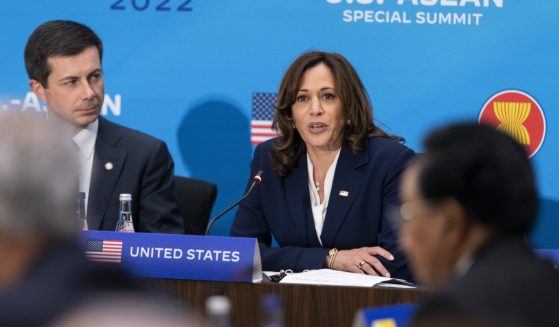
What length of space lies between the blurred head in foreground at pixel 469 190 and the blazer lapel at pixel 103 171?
242cm

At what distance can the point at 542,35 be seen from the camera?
15.6 feet

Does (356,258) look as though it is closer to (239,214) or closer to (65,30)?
(239,214)

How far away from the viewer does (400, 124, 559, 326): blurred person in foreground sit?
4.86ft

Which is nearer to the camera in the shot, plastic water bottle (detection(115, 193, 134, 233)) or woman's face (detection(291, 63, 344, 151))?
plastic water bottle (detection(115, 193, 134, 233))

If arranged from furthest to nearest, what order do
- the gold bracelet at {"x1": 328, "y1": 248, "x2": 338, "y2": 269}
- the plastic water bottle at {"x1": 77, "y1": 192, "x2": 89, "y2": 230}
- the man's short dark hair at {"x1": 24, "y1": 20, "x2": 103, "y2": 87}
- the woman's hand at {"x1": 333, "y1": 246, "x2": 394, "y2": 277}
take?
1. the man's short dark hair at {"x1": 24, "y1": 20, "x2": 103, "y2": 87}
2. the gold bracelet at {"x1": 328, "y1": 248, "x2": 338, "y2": 269}
3. the woman's hand at {"x1": 333, "y1": 246, "x2": 394, "y2": 277}
4. the plastic water bottle at {"x1": 77, "y1": 192, "x2": 89, "y2": 230}

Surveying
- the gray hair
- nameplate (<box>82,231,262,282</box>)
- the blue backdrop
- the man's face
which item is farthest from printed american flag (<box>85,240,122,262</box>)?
the blue backdrop

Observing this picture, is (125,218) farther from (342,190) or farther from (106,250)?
(342,190)

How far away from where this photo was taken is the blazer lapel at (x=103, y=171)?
3857 millimetres

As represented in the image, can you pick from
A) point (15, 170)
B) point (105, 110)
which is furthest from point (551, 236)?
point (15, 170)

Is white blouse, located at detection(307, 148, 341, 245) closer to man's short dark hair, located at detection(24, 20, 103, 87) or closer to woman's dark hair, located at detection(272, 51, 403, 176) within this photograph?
woman's dark hair, located at detection(272, 51, 403, 176)

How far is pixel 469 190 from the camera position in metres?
1.53

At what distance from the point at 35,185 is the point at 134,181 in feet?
8.67

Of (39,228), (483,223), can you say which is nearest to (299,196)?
(483,223)

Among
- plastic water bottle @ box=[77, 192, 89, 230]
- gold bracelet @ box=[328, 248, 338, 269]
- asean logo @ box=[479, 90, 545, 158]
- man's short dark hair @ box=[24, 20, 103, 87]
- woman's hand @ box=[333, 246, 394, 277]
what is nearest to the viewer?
plastic water bottle @ box=[77, 192, 89, 230]
